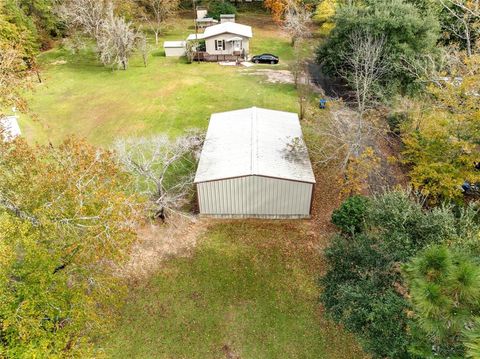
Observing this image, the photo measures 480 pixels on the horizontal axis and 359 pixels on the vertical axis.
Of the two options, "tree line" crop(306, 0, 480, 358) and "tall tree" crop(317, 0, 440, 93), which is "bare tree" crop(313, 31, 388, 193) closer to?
"tree line" crop(306, 0, 480, 358)

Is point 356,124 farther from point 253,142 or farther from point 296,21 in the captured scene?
point 296,21

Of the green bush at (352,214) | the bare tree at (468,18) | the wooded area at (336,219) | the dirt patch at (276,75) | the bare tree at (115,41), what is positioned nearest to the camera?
the wooded area at (336,219)

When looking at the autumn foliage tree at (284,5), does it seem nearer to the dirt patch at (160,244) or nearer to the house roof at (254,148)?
the house roof at (254,148)

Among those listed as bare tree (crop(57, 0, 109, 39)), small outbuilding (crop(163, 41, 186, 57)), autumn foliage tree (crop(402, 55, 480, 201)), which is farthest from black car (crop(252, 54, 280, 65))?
autumn foliage tree (crop(402, 55, 480, 201))

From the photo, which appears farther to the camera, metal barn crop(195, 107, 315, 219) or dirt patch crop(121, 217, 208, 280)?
metal barn crop(195, 107, 315, 219)

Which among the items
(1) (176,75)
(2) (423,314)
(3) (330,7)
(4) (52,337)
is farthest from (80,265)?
(3) (330,7)

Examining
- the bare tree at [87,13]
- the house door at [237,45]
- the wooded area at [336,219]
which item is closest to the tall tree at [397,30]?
the wooded area at [336,219]
